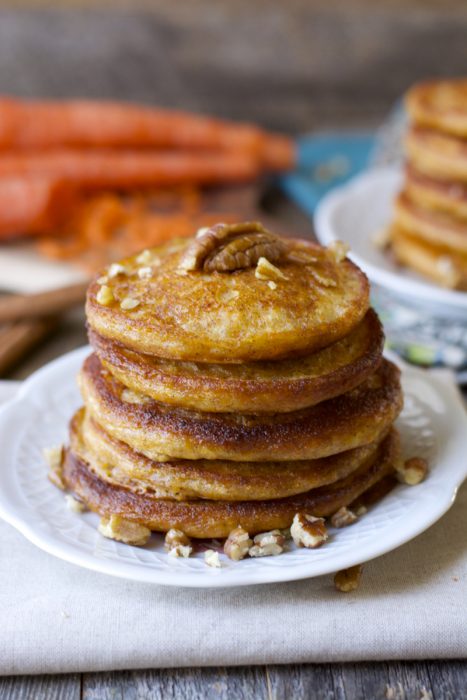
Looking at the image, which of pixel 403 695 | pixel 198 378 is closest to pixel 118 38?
Answer: pixel 198 378

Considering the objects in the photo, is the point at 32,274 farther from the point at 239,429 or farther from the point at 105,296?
the point at 239,429

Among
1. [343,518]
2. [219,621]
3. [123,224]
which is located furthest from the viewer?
[123,224]

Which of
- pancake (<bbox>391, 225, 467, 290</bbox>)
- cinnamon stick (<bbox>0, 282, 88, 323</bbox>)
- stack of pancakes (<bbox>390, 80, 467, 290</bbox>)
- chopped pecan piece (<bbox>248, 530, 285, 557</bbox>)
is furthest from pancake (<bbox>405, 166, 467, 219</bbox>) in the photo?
chopped pecan piece (<bbox>248, 530, 285, 557</bbox>)

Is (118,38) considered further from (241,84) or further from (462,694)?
(462,694)

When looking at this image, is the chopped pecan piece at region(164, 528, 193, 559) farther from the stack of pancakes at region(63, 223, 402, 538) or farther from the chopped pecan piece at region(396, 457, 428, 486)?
the chopped pecan piece at region(396, 457, 428, 486)

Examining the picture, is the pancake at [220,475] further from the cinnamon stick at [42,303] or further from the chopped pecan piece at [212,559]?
the cinnamon stick at [42,303]

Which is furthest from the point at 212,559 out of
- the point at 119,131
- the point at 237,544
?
the point at 119,131
